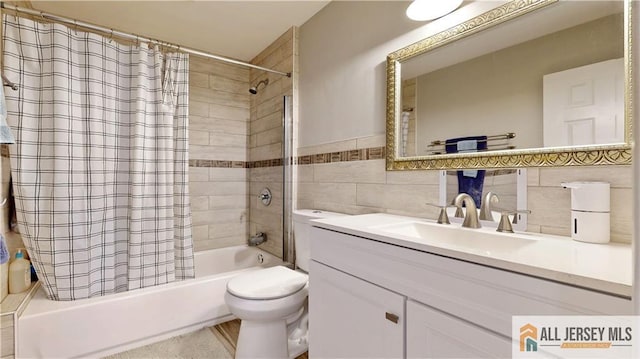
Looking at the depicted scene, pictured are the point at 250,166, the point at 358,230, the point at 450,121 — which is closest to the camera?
the point at 358,230

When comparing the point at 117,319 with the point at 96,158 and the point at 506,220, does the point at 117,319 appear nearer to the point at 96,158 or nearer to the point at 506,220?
the point at 96,158

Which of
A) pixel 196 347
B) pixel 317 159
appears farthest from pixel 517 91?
pixel 196 347

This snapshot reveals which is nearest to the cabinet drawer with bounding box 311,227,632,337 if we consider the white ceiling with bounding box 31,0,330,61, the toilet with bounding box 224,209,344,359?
the toilet with bounding box 224,209,344,359

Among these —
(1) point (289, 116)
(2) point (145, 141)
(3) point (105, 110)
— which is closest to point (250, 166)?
(1) point (289, 116)

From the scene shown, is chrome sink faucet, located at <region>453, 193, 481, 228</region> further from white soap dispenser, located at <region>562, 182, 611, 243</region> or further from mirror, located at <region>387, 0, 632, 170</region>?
white soap dispenser, located at <region>562, 182, 611, 243</region>

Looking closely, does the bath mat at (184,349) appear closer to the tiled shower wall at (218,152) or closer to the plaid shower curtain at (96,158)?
the plaid shower curtain at (96,158)

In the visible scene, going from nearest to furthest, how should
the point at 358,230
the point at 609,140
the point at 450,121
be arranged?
the point at 609,140 < the point at 358,230 < the point at 450,121

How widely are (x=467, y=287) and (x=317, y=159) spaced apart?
1425mm

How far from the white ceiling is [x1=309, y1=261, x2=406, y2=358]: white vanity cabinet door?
1.81 m

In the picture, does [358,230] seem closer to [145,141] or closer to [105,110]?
[145,141]

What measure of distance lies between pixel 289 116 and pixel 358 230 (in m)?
1.41

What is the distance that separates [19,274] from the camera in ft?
5.02

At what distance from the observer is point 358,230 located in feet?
3.36

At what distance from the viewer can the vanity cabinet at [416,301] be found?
2.01ft
